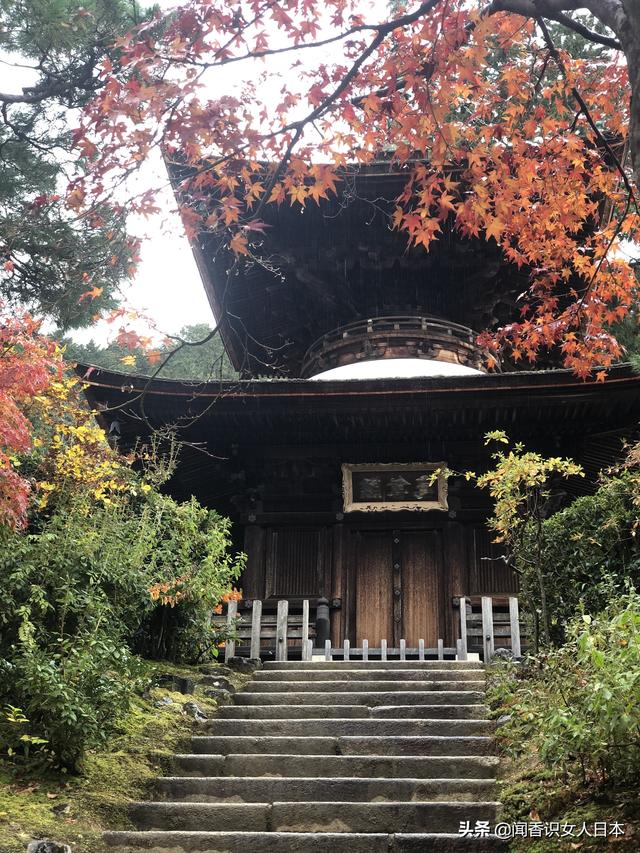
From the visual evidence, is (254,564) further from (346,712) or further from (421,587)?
(346,712)

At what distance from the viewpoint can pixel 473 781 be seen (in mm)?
5816

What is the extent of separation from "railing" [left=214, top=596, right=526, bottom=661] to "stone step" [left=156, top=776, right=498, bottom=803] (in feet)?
10.9

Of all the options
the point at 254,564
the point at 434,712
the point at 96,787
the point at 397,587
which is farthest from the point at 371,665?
the point at 254,564

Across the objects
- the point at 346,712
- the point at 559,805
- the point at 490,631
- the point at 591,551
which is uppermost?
the point at 591,551

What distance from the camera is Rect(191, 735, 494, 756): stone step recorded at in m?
6.58

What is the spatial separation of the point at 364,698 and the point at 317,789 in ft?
6.34

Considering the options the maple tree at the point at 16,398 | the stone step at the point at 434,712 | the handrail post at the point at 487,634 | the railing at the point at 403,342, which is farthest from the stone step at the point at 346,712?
the railing at the point at 403,342

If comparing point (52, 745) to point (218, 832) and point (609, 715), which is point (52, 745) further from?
point (609, 715)

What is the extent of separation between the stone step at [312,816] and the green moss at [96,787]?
272 mm

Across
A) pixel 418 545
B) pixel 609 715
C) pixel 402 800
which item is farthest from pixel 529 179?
pixel 418 545

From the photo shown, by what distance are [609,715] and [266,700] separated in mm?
4481

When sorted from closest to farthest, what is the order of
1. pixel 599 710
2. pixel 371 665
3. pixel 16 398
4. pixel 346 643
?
pixel 599 710 → pixel 371 665 → pixel 16 398 → pixel 346 643

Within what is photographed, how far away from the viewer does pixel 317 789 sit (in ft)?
19.6

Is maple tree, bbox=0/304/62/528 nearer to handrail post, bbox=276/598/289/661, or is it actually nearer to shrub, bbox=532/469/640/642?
handrail post, bbox=276/598/289/661
